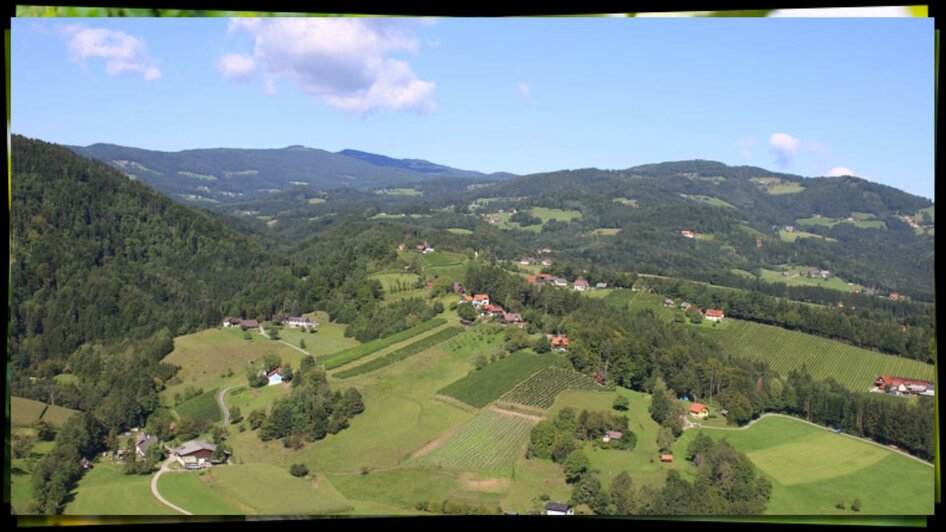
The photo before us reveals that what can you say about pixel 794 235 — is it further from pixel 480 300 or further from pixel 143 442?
pixel 143 442

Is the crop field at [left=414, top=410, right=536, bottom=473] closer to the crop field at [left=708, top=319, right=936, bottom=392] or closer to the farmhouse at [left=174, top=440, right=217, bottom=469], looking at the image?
the farmhouse at [left=174, top=440, right=217, bottom=469]

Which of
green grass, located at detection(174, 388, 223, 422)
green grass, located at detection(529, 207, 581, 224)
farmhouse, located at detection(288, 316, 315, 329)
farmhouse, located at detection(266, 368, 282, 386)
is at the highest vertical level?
green grass, located at detection(529, 207, 581, 224)

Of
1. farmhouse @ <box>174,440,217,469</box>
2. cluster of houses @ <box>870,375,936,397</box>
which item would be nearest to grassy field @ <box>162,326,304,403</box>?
farmhouse @ <box>174,440,217,469</box>

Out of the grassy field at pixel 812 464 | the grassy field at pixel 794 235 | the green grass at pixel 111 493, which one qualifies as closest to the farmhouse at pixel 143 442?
the green grass at pixel 111 493

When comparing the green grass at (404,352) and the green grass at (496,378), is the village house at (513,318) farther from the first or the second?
the green grass at (496,378)

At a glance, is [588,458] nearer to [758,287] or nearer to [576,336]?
[576,336]

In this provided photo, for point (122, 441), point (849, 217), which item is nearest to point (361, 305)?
Result: point (122, 441)
